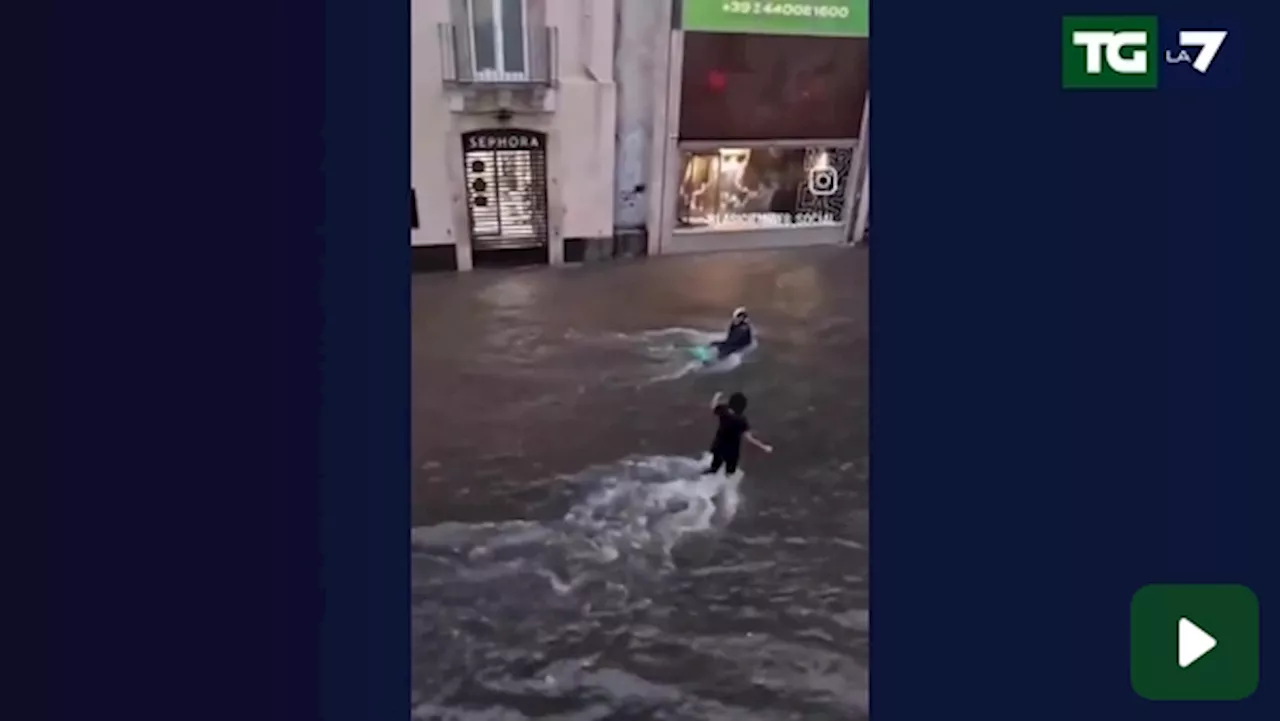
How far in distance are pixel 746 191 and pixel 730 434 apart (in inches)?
7.5

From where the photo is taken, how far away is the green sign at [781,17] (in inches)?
Result: 31.4

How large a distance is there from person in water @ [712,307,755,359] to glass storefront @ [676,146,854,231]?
0.24 feet

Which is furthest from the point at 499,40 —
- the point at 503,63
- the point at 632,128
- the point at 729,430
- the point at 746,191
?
the point at 729,430

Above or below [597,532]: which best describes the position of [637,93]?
above

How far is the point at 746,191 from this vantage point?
0.86 metres

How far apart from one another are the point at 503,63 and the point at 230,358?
291 millimetres
